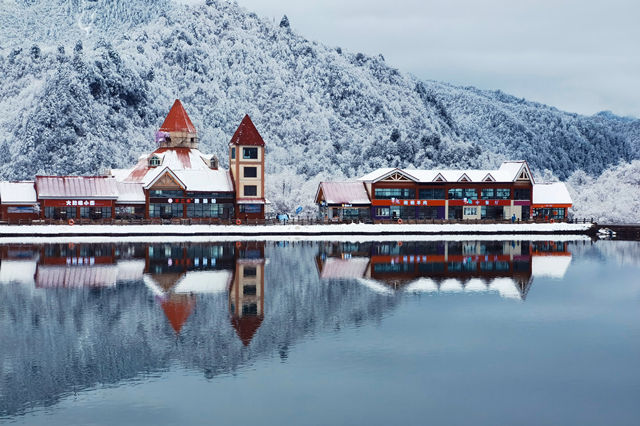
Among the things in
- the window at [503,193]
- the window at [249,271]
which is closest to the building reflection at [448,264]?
the window at [249,271]

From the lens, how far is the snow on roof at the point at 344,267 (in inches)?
1972

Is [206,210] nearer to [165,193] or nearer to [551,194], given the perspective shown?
[165,193]

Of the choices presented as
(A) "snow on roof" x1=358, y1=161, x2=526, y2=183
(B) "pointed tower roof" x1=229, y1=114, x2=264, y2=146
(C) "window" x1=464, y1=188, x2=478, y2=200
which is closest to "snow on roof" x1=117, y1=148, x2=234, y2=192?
(B) "pointed tower roof" x1=229, y1=114, x2=264, y2=146

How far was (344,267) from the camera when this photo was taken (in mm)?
54781

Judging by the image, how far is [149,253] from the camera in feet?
210

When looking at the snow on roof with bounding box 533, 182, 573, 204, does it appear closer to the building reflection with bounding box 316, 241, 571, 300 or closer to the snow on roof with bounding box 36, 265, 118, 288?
the building reflection with bounding box 316, 241, 571, 300

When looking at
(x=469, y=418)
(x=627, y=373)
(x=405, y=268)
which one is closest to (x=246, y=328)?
(x=469, y=418)

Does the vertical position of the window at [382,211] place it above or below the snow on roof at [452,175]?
below

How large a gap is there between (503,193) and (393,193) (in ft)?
54.4

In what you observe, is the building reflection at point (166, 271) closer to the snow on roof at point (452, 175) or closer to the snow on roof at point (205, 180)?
the snow on roof at point (205, 180)

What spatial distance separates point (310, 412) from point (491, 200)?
288 ft

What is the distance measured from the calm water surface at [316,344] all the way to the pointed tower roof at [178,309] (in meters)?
0.10

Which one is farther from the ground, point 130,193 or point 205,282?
point 130,193

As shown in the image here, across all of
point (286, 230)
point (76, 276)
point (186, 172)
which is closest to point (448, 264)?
point (76, 276)
